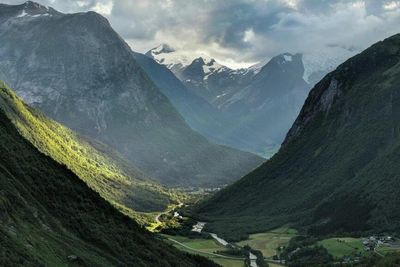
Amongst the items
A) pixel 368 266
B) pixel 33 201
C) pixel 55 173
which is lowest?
pixel 368 266

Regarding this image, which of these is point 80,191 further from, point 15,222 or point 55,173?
point 15,222

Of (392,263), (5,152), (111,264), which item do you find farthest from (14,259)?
(392,263)

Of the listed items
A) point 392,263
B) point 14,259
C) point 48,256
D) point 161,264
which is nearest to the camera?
point 14,259

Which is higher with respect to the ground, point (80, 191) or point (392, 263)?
point (80, 191)

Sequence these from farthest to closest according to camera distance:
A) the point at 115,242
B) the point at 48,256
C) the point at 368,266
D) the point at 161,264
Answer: the point at 368,266
the point at 161,264
the point at 115,242
the point at 48,256

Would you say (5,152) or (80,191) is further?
(80,191)

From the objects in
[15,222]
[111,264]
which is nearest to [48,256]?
[15,222]
